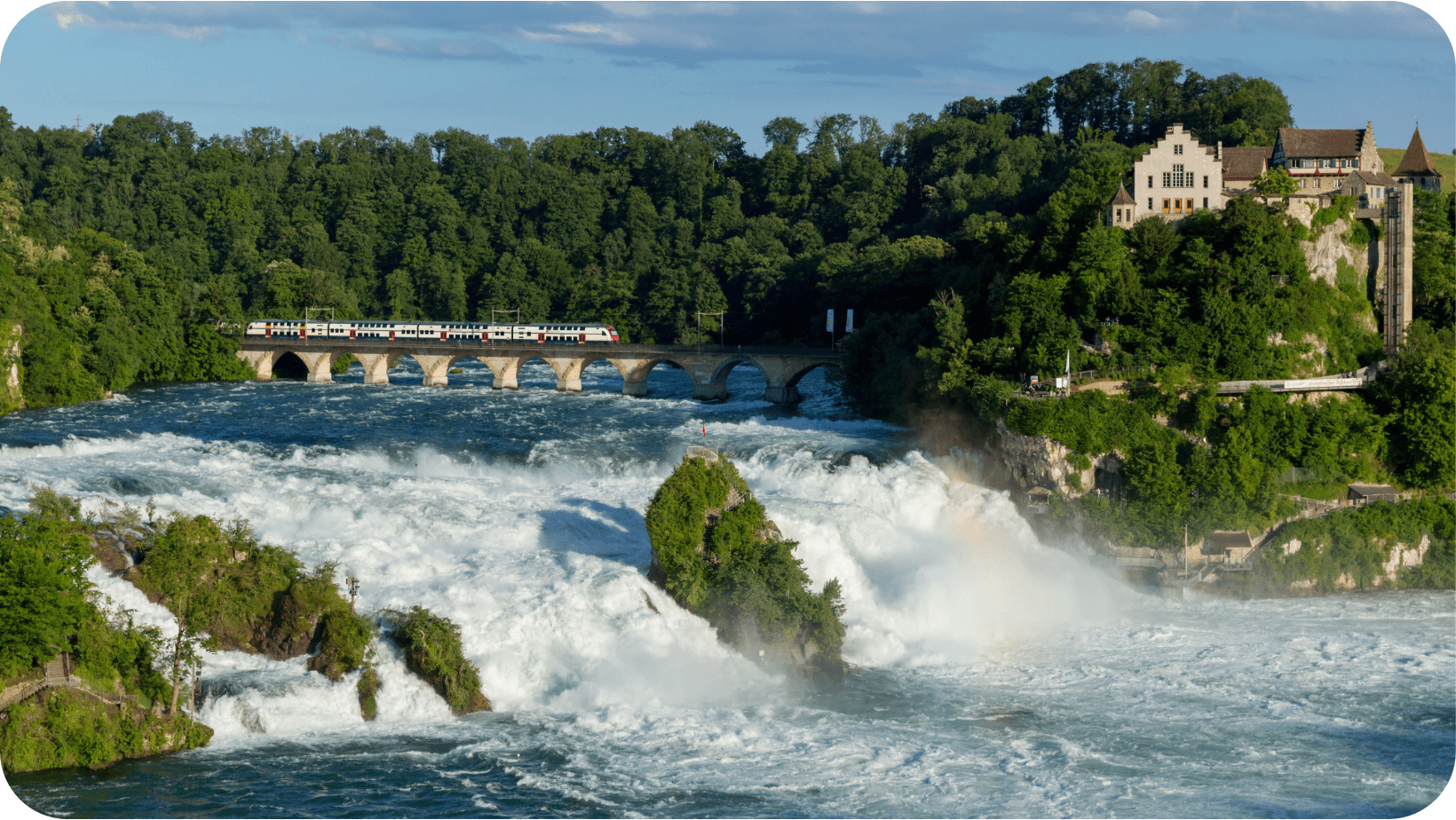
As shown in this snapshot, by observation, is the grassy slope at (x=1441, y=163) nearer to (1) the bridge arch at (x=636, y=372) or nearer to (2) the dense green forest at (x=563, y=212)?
(2) the dense green forest at (x=563, y=212)

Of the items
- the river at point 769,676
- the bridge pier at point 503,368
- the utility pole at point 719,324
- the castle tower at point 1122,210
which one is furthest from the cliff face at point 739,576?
the utility pole at point 719,324

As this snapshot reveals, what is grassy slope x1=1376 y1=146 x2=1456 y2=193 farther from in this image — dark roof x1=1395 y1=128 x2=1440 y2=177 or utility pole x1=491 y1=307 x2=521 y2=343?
utility pole x1=491 y1=307 x2=521 y2=343

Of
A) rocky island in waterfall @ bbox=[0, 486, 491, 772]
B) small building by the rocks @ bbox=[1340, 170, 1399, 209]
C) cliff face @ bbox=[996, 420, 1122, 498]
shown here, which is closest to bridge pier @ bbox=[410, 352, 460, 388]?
cliff face @ bbox=[996, 420, 1122, 498]

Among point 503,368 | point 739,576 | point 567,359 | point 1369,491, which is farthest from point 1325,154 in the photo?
point 503,368

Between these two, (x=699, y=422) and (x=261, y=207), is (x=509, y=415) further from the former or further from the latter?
(x=261, y=207)

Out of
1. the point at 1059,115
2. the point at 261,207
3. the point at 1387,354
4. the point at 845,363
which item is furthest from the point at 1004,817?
the point at 261,207

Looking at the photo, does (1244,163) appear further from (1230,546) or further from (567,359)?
(567,359)
